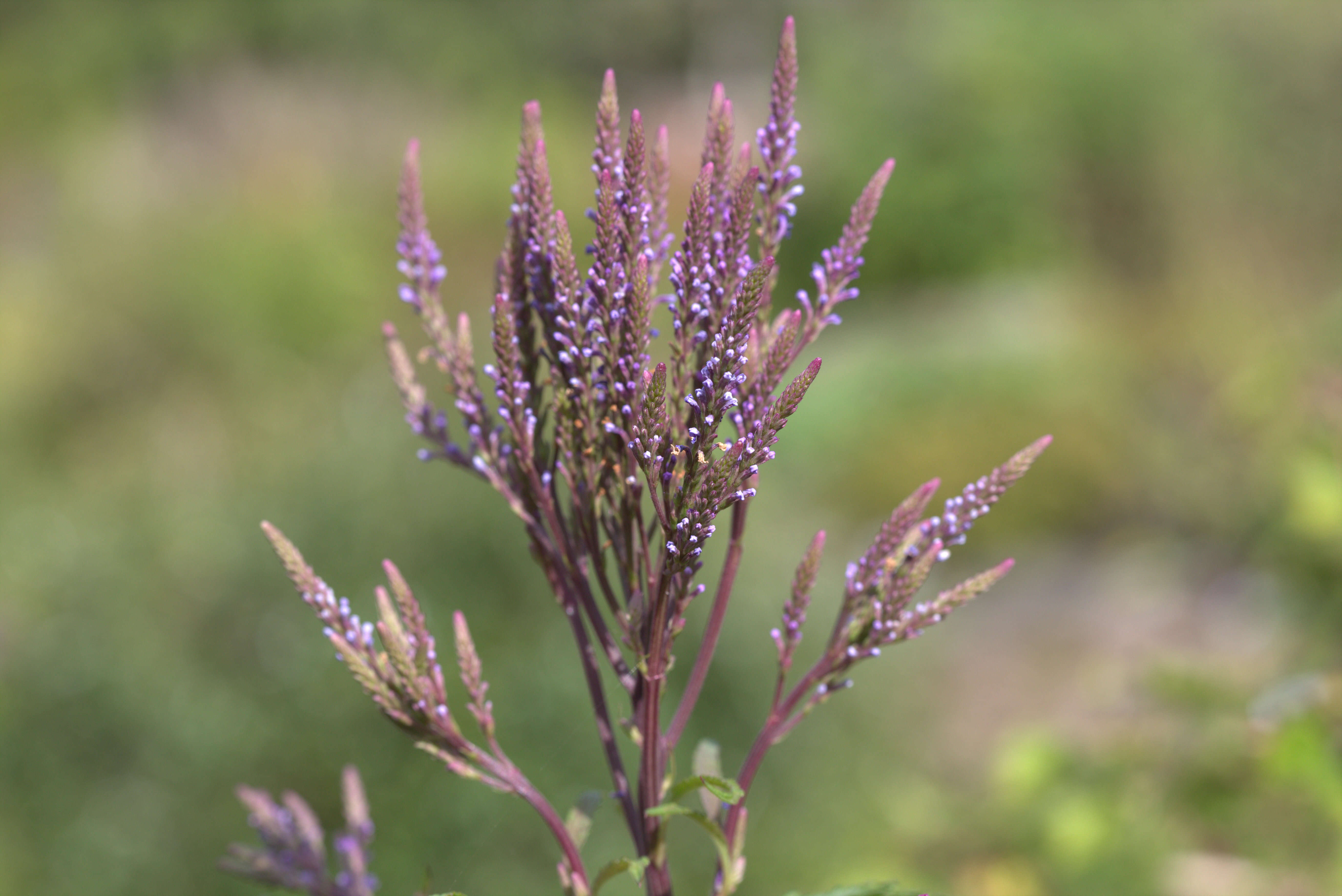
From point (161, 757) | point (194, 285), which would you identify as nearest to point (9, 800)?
point (161, 757)

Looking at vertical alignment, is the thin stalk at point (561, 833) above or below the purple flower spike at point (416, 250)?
below

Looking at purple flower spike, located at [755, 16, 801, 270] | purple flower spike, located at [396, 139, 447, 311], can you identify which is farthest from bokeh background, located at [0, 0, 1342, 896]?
purple flower spike, located at [755, 16, 801, 270]

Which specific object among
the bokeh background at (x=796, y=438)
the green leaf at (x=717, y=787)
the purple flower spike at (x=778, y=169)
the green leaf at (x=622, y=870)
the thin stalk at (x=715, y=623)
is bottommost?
the green leaf at (x=622, y=870)

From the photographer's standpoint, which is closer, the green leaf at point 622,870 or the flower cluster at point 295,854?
the green leaf at point 622,870

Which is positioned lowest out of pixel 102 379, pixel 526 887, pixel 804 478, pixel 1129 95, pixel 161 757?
pixel 526 887

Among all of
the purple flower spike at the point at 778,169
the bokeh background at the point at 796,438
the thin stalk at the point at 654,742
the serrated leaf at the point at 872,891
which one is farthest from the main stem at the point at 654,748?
the bokeh background at the point at 796,438

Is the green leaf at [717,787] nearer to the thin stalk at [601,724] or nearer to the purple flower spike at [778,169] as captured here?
the thin stalk at [601,724]

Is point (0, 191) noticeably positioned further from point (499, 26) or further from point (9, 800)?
point (9, 800)
